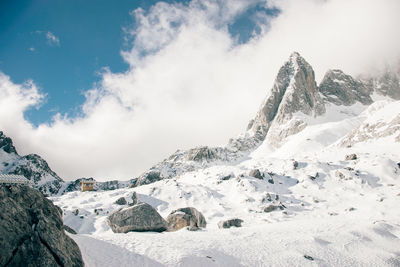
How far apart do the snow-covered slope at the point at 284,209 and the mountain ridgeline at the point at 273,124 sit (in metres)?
29.7

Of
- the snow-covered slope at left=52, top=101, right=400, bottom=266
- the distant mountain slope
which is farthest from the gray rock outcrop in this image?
the distant mountain slope

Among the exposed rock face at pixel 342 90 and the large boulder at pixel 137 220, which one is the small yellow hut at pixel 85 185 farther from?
the exposed rock face at pixel 342 90

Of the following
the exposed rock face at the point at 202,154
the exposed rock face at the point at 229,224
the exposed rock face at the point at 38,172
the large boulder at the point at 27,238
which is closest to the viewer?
the large boulder at the point at 27,238

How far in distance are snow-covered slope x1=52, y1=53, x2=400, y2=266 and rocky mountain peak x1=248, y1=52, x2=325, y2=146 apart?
105 feet

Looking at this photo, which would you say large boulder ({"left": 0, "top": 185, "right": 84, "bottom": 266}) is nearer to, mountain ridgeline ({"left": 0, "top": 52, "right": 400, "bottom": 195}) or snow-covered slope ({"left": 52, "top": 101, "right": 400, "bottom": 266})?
snow-covered slope ({"left": 52, "top": 101, "right": 400, "bottom": 266})

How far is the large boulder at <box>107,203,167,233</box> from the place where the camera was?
25.4m

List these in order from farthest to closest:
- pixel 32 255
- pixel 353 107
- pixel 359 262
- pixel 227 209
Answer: pixel 353 107, pixel 227 209, pixel 359 262, pixel 32 255

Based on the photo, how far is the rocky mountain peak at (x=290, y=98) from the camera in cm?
16725

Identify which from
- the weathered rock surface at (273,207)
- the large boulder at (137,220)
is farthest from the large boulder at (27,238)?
the weathered rock surface at (273,207)

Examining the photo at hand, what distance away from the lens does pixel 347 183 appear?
1977 inches

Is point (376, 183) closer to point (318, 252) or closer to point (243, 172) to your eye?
point (243, 172)

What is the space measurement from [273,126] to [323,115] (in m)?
32.7

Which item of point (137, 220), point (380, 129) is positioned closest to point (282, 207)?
point (137, 220)

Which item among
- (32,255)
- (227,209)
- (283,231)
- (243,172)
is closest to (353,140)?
(243,172)
